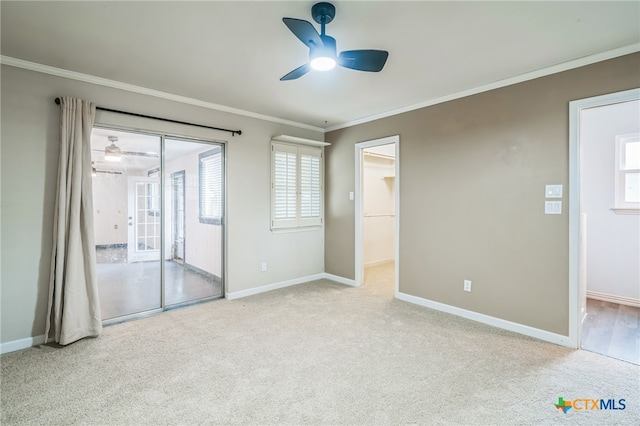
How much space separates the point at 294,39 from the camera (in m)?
2.37

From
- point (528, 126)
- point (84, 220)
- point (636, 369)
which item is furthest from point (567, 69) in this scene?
point (84, 220)

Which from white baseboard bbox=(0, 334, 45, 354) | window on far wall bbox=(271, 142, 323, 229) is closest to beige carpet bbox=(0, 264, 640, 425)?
white baseboard bbox=(0, 334, 45, 354)

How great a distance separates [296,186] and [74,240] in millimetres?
2861

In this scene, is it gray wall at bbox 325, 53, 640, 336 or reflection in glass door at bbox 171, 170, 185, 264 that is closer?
gray wall at bbox 325, 53, 640, 336

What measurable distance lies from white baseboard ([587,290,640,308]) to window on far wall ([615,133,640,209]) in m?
1.19

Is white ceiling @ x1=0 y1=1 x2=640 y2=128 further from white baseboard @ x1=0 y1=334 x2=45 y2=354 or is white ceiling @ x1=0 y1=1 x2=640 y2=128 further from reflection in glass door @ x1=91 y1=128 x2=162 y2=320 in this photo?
white baseboard @ x1=0 y1=334 x2=45 y2=354

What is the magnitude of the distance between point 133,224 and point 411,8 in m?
3.48

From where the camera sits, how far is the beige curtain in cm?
280

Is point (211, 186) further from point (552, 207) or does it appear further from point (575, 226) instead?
point (575, 226)

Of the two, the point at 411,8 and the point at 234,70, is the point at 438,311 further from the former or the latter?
the point at 234,70

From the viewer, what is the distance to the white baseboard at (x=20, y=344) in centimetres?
266

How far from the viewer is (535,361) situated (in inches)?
99.7

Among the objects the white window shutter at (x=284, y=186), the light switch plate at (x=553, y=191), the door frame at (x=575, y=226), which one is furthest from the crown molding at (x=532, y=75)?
the white window shutter at (x=284, y=186)

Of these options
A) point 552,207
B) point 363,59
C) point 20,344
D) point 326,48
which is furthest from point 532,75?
point 20,344
